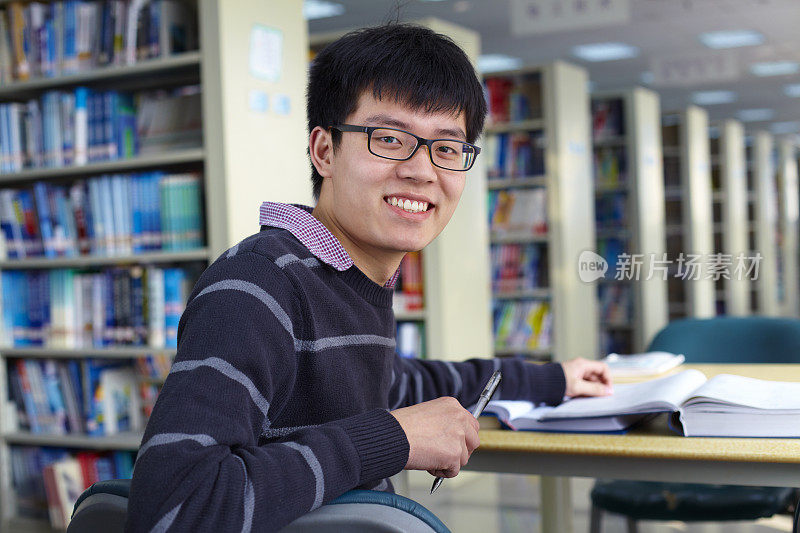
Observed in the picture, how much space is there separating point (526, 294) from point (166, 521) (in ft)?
15.1

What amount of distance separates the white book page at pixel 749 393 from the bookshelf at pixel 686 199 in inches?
249

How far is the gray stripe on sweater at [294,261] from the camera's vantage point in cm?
99

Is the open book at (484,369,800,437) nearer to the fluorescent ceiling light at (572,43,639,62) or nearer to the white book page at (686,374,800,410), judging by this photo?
the white book page at (686,374,800,410)

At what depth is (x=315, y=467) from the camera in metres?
0.84

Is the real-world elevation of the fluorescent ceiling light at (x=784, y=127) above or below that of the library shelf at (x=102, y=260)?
above

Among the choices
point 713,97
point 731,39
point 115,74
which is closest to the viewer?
point 115,74

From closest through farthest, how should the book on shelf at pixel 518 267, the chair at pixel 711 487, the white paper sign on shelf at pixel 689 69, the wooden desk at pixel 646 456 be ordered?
1. the wooden desk at pixel 646 456
2. the chair at pixel 711 487
3. the book on shelf at pixel 518 267
4. the white paper sign on shelf at pixel 689 69

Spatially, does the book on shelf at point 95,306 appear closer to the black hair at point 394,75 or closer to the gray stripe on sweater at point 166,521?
the black hair at point 394,75

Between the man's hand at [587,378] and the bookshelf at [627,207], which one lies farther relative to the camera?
the bookshelf at [627,207]

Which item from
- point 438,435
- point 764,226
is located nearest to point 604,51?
point 764,226

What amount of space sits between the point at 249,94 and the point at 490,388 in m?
2.15

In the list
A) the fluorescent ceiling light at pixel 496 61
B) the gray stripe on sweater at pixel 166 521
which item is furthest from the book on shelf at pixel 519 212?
the fluorescent ceiling light at pixel 496 61

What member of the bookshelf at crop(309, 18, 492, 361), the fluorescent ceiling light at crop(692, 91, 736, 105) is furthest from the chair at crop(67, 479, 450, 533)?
the fluorescent ceiling light at crop(692, 91, 736, 105)

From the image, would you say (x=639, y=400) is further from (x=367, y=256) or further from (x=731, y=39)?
(x=731, y=39)
